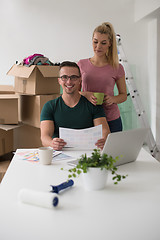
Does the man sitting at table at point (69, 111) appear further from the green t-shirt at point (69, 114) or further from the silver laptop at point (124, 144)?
the silver laptop at point (124, 144)

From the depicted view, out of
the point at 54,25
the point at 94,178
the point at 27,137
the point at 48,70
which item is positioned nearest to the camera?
the point at 94,178

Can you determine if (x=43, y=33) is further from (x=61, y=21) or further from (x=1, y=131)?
(x=1, y=131)

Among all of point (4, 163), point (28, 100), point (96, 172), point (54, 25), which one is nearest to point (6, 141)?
point (4, 163)

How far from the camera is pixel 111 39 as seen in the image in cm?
250

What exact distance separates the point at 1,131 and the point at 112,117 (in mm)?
1329

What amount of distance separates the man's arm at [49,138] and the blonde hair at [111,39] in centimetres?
78

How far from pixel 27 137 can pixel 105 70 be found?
142 centimetres

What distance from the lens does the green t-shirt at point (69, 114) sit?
216cm

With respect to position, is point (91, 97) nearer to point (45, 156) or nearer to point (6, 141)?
point (45, 156)

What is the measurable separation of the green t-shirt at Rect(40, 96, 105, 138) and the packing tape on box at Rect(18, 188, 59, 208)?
1.05m

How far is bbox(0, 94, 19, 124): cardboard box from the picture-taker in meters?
3.11

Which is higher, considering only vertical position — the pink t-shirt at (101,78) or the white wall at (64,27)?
the white wall at (64,27)

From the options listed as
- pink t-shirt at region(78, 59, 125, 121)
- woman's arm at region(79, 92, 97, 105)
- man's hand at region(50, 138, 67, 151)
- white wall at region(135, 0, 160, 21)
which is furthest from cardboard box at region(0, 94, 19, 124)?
white wall at region(135, 0, 160, 21)

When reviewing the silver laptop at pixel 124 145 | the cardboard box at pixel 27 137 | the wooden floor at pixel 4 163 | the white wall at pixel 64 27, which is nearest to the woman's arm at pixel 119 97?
the silver laptop at pixel 124 145
